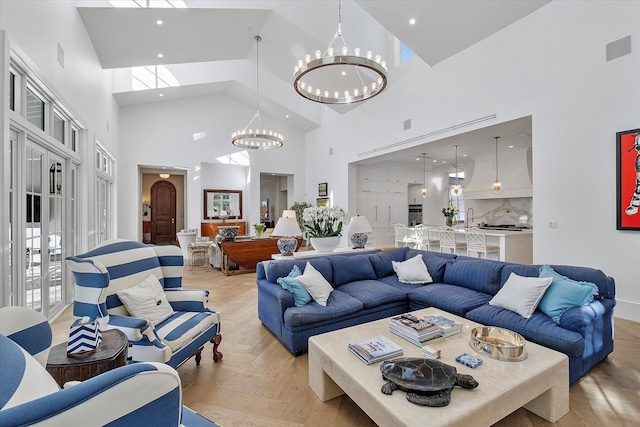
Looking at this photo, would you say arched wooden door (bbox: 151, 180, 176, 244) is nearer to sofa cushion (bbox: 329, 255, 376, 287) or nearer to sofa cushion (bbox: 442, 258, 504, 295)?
sofa cushion (bbox: 329, 255, 376, 287)

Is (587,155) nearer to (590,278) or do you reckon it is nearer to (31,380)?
(590,278)

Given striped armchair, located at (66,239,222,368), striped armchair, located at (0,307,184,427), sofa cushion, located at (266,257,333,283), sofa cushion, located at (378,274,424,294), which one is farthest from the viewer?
sofa cushion, located at (378,274,424,294)

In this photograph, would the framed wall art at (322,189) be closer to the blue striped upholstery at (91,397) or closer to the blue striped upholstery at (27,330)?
the blue striped upholstery at (27,330)

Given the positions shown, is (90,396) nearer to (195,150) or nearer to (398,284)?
(398,284)

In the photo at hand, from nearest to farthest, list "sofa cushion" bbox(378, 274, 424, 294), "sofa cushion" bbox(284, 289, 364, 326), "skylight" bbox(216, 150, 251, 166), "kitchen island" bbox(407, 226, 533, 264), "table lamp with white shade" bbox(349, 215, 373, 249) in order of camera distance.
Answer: "sofa cushion" bbox(284, 289, 364, 326) < "sofa cushion" bbox(378, 274, 424, 294) < "table lamp with white shade" bbox(349, 215, 373, 249) < "kitchen island" bbox(407, 226, 533, 264) < "skylight" bbox(216, 150, 251, 166)

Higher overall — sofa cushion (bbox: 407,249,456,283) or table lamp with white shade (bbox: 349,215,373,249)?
table lamp with white shade (bbox: 349,215,373,249)

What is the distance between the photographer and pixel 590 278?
2.40 meters

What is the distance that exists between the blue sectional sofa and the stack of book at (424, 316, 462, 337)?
1.51 ft

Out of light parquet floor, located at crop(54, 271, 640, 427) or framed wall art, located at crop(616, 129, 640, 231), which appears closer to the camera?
light parquet floor, located at crop(54, 271, 640, 427)

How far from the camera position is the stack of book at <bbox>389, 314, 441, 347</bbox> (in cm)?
198

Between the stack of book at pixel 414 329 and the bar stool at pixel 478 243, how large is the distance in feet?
12.7

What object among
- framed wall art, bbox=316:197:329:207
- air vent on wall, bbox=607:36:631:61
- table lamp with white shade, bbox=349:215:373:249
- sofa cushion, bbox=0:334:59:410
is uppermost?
air vent on wall, bbox=607:36:631:61

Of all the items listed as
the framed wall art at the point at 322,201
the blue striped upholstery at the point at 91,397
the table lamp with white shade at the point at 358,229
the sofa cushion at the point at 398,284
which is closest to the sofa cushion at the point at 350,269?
the sofa cushion at the point at 398,284

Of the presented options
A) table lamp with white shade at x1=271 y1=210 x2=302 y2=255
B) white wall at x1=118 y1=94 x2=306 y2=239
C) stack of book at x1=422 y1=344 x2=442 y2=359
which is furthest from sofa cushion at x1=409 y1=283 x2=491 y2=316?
white wall at x1=118 y1=94 x2=306 y2=239
